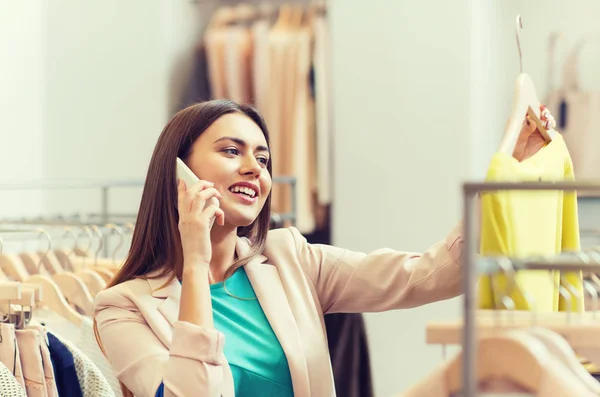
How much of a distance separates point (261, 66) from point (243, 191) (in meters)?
1.73

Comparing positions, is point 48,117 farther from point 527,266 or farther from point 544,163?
point 527,266

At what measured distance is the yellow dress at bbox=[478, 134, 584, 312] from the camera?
1142 millimetres

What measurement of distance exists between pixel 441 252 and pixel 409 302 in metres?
0.13

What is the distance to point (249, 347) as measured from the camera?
1.39m

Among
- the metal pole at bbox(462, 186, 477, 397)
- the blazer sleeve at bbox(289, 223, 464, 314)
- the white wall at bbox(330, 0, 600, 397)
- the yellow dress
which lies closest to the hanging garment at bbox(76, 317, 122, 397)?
the blazer sleeve at bbox(289, 223, 464, 314)

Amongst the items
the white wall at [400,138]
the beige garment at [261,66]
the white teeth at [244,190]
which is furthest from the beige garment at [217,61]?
the white teeth at [244,190]

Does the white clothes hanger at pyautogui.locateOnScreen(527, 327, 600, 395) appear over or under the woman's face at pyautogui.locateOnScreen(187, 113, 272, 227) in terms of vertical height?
under

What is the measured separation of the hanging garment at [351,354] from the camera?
88.4 inches

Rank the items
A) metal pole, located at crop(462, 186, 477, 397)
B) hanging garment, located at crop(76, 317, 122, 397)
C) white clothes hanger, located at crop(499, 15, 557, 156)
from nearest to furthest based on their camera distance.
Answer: metal pole, located at crop(462, 186, 477, 397) → white clothes hanger, located at crop(499, 15, 557, 156) → hanging garment, located at crop(76, 317, 122, 397)

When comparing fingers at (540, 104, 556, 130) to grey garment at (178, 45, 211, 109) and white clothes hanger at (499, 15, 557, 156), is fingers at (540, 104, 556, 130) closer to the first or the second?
white clothes hanger at (499, 15, 557, 156)

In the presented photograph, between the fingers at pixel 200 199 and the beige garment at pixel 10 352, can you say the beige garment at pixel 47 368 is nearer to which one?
the beige garment at pixel 10 352

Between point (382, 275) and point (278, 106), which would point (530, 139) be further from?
point (278, 106)

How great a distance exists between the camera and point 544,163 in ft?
4.17

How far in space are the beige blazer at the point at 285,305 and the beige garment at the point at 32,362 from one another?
4.4 inches
